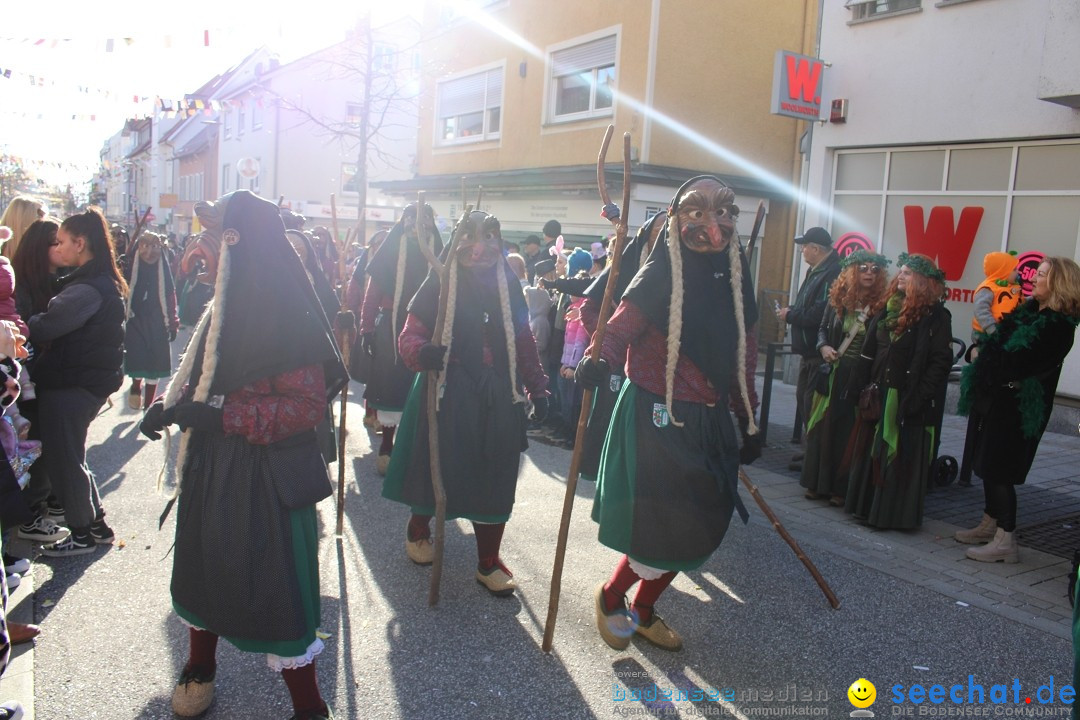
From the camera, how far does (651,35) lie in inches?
597

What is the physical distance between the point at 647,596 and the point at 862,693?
100 centimetres

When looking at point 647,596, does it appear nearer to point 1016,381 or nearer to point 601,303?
point 601,303

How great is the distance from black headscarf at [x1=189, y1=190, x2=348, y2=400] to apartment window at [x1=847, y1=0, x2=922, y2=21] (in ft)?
35.4

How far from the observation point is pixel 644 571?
12.6 feet

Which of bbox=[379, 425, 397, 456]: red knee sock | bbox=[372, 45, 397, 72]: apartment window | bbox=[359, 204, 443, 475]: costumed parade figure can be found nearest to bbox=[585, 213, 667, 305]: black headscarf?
bbox=[359, 204, 443, 475]: costumed parade figure

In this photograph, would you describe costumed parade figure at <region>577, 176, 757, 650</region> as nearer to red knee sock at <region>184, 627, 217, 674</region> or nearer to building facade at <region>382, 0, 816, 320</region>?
red knee sock at <region>184, 627, 217, 674</region>

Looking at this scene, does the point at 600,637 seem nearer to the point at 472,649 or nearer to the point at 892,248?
the point at 472,649

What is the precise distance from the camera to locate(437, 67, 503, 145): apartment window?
1948cm

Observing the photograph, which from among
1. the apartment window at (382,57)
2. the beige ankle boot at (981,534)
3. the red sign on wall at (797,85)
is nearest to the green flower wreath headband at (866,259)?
the beige ankle boot at (981,534)

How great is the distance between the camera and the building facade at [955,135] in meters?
9.85

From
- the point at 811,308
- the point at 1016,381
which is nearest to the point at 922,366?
the point at 1016,381

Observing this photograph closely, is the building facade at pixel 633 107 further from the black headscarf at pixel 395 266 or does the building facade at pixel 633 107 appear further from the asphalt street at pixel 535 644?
the asphalt street at pixel 535 644

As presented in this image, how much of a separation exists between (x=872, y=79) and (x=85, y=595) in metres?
11.3

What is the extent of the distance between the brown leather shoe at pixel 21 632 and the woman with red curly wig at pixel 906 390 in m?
5.08
